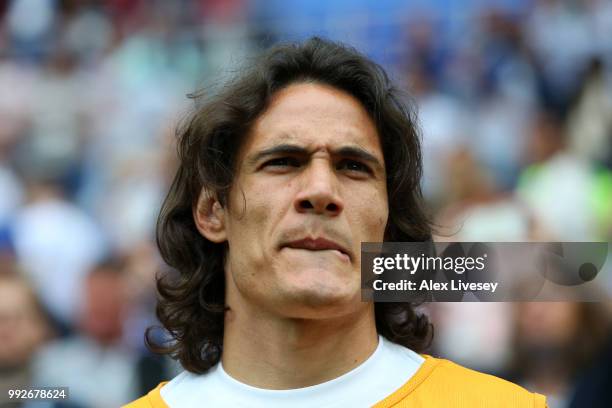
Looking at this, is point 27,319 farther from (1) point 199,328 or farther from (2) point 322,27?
(2) point 322,27

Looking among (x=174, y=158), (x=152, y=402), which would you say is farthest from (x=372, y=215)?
(x=174, y=158)

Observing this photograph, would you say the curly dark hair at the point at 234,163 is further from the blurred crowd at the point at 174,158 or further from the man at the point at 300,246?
the blurred crowd at the point at 174,158

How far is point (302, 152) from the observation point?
11.4 feet

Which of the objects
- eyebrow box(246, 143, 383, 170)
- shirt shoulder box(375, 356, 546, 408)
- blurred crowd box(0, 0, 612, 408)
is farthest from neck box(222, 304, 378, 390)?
blurred crowd box(0, 0, 612, 408)

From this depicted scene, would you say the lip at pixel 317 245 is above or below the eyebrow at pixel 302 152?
below

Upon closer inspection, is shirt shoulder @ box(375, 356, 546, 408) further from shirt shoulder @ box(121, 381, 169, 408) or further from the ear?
the ear

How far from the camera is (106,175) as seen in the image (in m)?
8.64

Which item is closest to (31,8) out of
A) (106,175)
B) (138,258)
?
(106,175)

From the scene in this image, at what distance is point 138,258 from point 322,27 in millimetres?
2898

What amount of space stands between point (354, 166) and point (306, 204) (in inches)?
9.6

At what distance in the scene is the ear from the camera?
→ 3738mm

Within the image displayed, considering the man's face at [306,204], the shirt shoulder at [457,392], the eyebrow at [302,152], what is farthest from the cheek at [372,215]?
the shirt shoulder at [457,392]

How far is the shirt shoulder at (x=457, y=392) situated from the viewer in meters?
3.26

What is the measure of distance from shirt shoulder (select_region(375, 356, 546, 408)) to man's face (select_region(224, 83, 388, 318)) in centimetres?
29
